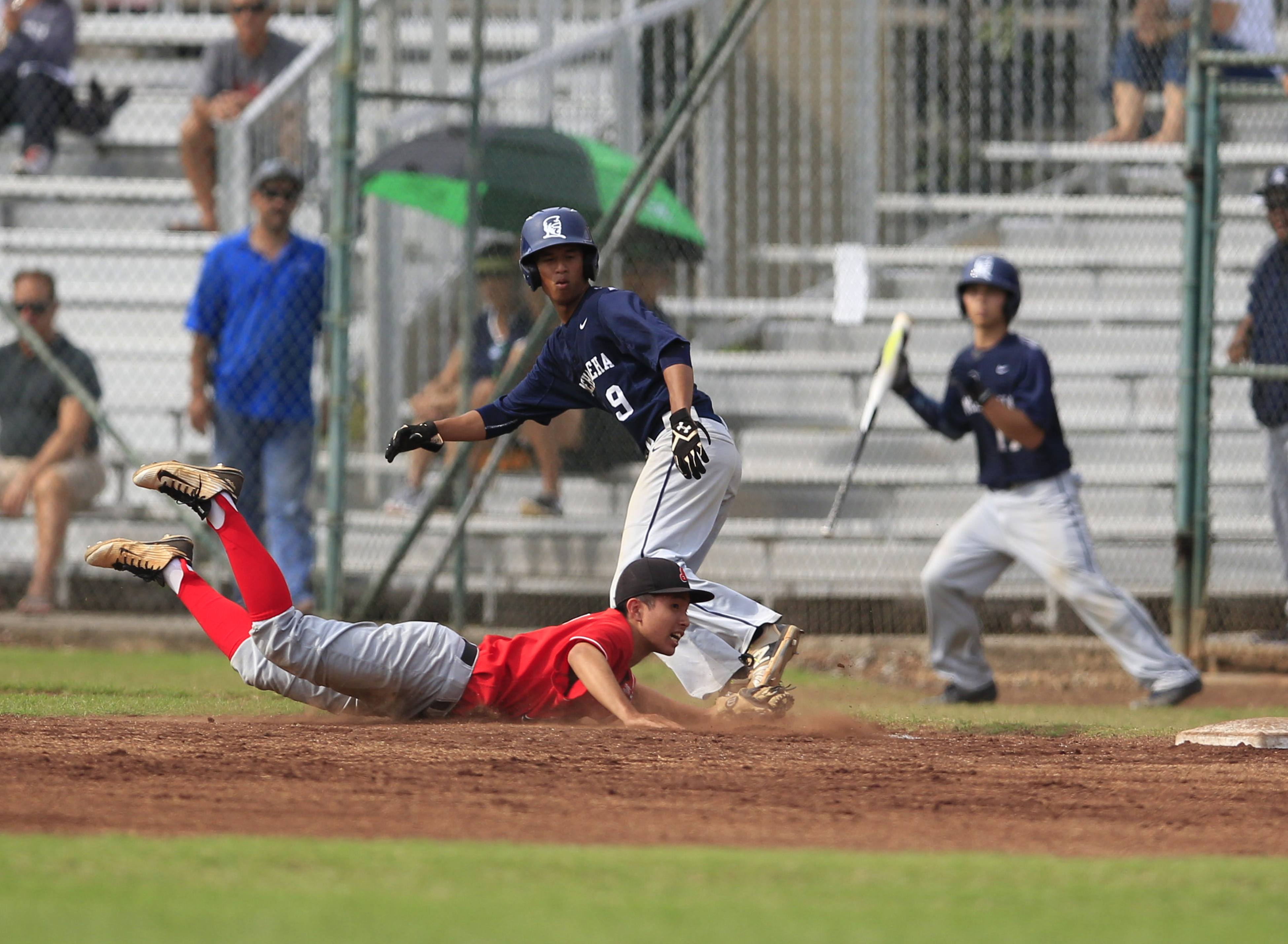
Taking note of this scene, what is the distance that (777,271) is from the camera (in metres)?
12.6

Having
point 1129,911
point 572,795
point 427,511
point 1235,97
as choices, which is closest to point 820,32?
point 1235,97

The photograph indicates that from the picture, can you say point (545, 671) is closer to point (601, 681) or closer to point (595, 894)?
point (601, 681)

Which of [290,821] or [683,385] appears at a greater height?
[683,385]

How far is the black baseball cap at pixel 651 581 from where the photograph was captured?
19.9 feet

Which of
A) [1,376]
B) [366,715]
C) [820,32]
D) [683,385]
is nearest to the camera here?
[683,385]

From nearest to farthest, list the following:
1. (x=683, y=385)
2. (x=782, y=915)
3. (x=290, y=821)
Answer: (x=782, y=915), (x=290, y=821), (x=683, y=385)

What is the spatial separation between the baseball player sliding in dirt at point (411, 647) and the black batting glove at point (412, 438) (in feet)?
1.94

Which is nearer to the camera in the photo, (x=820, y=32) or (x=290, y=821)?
(x=290, y=821)

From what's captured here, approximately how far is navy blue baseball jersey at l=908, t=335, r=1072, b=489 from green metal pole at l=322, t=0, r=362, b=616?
9.79ft

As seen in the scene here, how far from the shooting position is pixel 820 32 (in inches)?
498

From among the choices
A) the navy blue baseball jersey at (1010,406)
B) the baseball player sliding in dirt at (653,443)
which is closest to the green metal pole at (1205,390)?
the navy blue baseball jersey at (1010,406)

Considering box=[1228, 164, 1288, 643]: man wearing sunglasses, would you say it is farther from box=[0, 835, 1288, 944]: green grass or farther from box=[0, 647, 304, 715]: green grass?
box=[0, 835, 1288, 944]: green grass

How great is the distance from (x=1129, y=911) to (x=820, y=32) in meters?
9.87

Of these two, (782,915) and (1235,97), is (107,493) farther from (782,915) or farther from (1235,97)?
(782,915)
